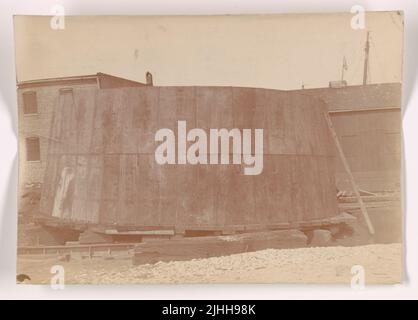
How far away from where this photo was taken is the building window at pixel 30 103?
17.7 feet

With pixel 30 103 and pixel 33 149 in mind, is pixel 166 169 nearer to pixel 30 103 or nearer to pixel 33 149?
pixel 33 149

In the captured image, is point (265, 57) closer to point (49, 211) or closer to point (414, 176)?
point (414, 176)

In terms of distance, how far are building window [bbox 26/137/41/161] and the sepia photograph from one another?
15mm

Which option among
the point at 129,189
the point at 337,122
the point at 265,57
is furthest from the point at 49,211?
the point at 337,122

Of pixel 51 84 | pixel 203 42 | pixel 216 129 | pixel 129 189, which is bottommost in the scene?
pixel 129 189

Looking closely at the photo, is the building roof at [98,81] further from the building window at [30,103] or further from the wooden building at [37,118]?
the building window at [30,103]

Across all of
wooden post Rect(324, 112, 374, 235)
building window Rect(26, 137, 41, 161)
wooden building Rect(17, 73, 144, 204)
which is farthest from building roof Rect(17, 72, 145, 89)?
wooden post Rect(324, 112, 374, 235)

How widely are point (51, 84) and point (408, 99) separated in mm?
3554

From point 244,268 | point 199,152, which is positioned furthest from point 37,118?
point 244,268

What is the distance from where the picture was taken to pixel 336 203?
5621mm

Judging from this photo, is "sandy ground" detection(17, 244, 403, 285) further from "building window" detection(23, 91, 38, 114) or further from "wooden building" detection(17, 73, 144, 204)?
"building window" detection(23, 91, 38, 114)

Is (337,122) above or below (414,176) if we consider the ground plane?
above

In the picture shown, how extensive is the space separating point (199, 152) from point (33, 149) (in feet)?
5.40

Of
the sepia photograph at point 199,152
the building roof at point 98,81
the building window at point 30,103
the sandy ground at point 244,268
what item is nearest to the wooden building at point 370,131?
the sepia photograph at point 199,152
